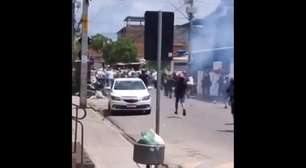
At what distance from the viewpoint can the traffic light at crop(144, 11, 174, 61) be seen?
930 centimetres

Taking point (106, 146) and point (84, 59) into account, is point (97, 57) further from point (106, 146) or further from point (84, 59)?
point (106, 146)

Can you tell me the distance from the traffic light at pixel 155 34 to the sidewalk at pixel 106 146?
1.40 m

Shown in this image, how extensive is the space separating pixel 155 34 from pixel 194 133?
6.34m

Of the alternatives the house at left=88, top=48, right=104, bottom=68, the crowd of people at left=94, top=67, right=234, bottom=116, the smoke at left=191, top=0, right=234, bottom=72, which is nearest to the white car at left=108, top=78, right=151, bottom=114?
the crowd of people at left=94, top=67, right=234, bottom=116

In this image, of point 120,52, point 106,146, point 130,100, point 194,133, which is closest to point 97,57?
point 120,52

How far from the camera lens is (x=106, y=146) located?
12.7 meters

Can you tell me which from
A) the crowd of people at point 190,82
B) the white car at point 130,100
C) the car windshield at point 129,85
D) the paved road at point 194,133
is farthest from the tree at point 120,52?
the white car at point 130,100

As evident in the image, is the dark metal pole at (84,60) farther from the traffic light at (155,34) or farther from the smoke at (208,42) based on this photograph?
the traffic light at (155,34)

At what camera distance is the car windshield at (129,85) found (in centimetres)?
2184
